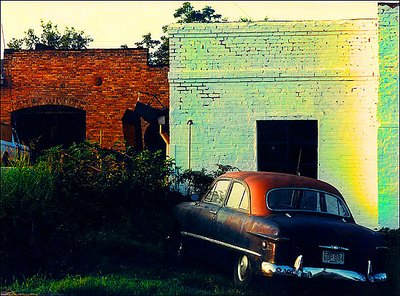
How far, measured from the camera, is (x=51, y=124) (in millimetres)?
26188

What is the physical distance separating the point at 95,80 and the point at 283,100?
330 inches

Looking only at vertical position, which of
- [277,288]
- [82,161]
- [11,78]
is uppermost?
[11,78]

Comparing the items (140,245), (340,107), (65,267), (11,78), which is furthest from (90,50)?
(65,267)

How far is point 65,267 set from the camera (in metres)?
11.6

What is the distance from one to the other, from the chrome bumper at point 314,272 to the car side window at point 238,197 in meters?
1.41

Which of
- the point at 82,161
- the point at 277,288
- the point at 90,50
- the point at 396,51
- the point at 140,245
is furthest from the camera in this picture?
the point at 90,50

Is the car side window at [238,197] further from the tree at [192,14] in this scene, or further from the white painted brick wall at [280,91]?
the tree at [192,14]

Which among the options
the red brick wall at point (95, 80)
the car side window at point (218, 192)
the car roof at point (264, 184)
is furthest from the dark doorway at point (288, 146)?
the red brick wall at point (95, 80)

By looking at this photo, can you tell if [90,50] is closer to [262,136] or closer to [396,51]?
[262,136]

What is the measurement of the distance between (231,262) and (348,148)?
7.79 meters

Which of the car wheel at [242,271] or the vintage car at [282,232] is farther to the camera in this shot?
the car wheel at [242,271]

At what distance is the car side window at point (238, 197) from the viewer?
11.7 m

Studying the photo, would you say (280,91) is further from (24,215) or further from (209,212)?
(24,215)

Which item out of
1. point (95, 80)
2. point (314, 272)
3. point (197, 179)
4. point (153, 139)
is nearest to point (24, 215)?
point (314, 272)
